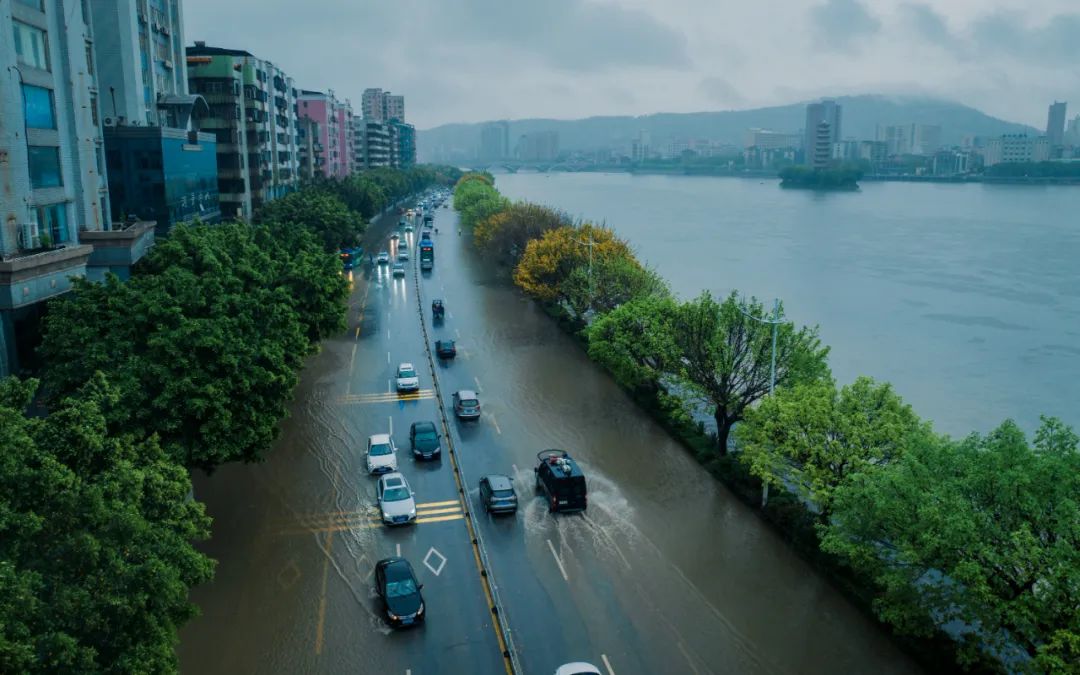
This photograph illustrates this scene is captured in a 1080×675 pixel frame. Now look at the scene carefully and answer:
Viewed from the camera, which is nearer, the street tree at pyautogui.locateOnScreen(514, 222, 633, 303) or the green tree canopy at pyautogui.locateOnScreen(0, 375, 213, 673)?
the green tree canopy at pyautogui.locateOnScreen(0, 375, 213, 673)

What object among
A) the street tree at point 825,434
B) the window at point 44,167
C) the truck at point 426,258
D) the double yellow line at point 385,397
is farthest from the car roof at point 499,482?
the truck at point 426,258

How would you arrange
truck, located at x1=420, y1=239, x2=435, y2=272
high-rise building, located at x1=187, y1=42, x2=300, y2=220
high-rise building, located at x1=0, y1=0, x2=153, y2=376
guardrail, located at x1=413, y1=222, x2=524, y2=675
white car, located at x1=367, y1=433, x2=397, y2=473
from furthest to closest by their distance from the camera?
truck, located at x1=420, y1=239, x2=435, y2=272 → high-rise building, located at x1=187, y1=42, x2=300, y2=220 → white car, located at x1=367, y1=433, x2=397, y2=473 → high-rise building, located at x1=0, y1=0, x2=153, y2=376 → guardrail, located at x1=413, y1=222, x2=524, y2=675

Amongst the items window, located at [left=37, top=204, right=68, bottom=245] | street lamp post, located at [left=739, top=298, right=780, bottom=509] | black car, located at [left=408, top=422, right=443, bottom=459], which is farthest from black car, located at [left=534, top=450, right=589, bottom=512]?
window, located at [left=37, top=204, right=68, bottom=245]

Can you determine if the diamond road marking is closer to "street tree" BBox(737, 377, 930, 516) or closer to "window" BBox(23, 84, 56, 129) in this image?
"street tree" BBox(737, 377, 930, 516)

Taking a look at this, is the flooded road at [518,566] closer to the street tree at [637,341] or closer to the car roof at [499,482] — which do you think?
the car roof at [499,482]

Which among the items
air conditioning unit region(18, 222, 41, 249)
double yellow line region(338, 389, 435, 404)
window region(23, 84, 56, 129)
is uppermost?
window region(23, 84, 56, 129)

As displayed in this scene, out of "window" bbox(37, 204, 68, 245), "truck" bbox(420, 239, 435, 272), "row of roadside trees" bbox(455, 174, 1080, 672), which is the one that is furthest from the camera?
"truck" bbox(420, 239, 435, 272)

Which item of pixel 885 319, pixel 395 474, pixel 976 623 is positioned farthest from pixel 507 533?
pixel 885 319

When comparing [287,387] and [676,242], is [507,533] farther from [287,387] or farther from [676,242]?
[676,242]
